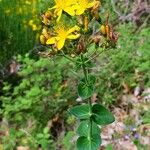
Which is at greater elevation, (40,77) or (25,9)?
(25,9)

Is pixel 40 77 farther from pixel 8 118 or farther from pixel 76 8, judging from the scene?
pixel 76 8

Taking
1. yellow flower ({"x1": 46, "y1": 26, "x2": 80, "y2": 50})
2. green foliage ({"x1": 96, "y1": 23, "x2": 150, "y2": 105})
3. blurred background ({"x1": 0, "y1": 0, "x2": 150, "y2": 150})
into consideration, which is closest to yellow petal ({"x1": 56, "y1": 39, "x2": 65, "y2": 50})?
yellow flower ({"x1": 46, "y1": 26, "x2": 80, "y2": 50})

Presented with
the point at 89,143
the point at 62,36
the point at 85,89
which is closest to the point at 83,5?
the point at 62,36

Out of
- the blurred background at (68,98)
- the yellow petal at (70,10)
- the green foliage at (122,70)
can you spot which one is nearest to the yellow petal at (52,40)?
the yellow petal at (70,10)

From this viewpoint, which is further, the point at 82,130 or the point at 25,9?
the point at 25,9

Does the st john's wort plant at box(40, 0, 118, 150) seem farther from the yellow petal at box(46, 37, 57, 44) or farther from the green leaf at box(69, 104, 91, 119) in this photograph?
the green leaf at box(69, 104, 91, 119)

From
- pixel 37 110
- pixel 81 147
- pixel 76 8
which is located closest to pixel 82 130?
pixel 81 147
